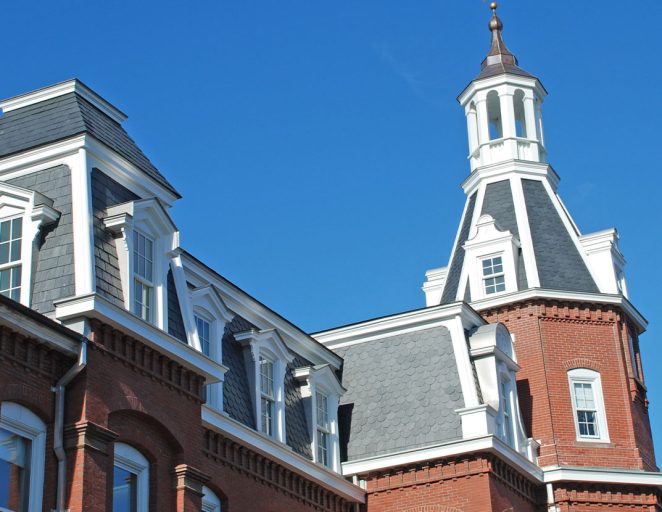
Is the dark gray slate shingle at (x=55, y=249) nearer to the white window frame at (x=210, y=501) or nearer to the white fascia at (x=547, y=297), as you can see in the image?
the white window frame at (x=210, y=501)

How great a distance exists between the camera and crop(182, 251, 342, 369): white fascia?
27.8 metres

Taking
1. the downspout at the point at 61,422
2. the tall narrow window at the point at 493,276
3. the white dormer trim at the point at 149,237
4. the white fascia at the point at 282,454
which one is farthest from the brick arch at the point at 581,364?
the downspout at the point at 61,422

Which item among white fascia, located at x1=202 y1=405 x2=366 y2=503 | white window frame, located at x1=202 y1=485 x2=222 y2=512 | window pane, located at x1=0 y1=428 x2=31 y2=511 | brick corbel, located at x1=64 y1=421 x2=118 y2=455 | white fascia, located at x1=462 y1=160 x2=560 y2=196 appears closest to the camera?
window pane, located at x1=0 y1=428 x2=31 y2=511

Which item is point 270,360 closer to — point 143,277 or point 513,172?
point 143,277

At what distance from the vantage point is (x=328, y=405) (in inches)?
1252

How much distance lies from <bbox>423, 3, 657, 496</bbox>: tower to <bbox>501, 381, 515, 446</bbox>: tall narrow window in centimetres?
175

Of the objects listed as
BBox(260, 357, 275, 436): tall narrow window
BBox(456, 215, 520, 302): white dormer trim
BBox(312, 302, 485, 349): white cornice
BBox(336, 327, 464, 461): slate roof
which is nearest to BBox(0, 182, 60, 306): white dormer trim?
BBox(260, 357, 275, 436): tall narrow window

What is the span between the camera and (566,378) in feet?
115

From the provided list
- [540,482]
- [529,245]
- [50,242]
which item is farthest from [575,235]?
[50,242]

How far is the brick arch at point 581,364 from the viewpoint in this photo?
35.3 metres

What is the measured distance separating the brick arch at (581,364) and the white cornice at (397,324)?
276 cm

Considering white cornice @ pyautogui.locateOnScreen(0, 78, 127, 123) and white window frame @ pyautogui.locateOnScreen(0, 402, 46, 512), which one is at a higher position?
white cornice @ pyautogui.locateOnScreen(0, 78, 127, 123)

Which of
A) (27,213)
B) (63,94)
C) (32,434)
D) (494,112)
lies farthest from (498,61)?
(32,434)

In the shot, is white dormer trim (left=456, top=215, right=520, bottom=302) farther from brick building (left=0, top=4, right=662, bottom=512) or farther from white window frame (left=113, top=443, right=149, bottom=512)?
white window frame (left=113, top=443, right=149, bottom=512)
